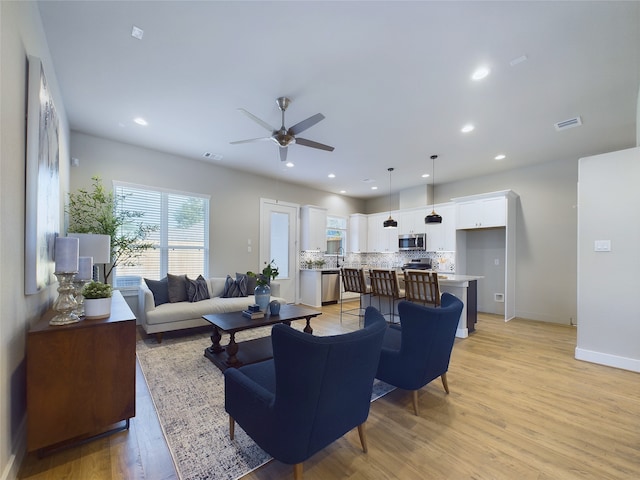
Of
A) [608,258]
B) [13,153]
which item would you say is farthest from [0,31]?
[608,258]

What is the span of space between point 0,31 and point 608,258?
552 centimetres

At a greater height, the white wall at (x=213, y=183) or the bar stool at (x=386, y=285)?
the white wall at (x=213, y=183)

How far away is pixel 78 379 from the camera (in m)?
1.77

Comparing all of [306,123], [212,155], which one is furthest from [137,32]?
[212,155]

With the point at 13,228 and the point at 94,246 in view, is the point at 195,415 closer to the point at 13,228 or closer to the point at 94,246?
the point at 13,228

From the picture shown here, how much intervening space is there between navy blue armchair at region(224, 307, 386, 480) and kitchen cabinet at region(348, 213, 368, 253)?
6.52m

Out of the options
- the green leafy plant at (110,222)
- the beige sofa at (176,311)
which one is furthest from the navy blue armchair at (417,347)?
the green leafy plant at (110,222)

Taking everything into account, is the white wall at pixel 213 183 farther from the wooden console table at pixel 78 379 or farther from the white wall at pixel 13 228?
the wooden console table at pixel 78 379

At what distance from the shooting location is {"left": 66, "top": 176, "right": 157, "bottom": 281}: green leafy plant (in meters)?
3.72

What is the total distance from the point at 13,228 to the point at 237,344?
2208 mm

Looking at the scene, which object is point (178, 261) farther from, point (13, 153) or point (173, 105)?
point (13, 153)

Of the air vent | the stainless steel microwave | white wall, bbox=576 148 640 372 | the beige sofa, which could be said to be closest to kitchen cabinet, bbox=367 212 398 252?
the stainless steel microwave

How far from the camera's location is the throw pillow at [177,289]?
432 cm

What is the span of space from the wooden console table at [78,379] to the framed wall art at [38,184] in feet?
1.30
